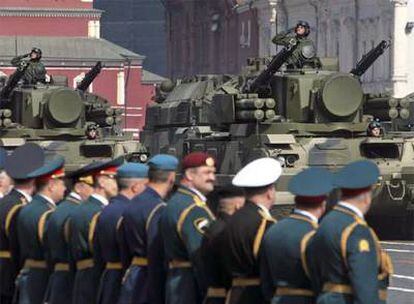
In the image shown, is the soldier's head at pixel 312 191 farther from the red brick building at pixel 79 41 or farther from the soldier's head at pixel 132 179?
the red brick building at pixel 79 41

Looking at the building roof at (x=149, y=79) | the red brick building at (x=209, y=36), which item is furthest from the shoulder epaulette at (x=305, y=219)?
the building roof at (x=149, y=79)

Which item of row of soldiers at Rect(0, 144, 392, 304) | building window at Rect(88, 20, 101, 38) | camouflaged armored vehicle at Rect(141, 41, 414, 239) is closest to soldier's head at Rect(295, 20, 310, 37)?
camouflaged armored vehicle at Rect(141, 41, 414, 239)

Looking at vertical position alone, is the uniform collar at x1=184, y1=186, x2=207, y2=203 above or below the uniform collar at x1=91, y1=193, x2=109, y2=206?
above

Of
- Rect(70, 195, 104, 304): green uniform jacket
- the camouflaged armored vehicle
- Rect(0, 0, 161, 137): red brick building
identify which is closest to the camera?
Rect(70, 195, 104, 304): green uniform jacket

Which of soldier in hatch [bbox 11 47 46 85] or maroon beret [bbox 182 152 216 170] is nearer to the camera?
maroon beret [bbox 182 152 216 170]

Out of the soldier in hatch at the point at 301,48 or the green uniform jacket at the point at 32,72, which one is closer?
the soldier in hatch at the point at 301,48

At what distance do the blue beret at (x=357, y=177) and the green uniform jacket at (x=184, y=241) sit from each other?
1870 millimetres

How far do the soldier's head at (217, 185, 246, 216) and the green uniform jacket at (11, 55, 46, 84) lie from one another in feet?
87.5

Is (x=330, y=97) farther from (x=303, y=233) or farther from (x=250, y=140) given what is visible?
(x=303, y=233)

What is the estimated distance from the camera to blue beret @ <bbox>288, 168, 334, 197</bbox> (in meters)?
12.6

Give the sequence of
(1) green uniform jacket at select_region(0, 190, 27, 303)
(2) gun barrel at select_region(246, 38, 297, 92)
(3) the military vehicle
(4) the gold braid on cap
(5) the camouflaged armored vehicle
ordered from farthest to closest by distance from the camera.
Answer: (3) the military vehicle
(2) gun barrel at select_region(246, 38, 297, 92)
(5) the camouflaged armored vehicle
(1) green uniform jacket at select_region(0, 190, 27, 303)
(4) the gold braid on cap

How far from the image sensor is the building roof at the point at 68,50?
100188 mm

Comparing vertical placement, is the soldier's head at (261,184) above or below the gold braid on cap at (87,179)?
above

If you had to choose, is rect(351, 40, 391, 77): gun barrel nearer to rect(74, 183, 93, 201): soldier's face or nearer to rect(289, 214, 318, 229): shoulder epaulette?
rect(74, 183, 93, 201): soldier's face
